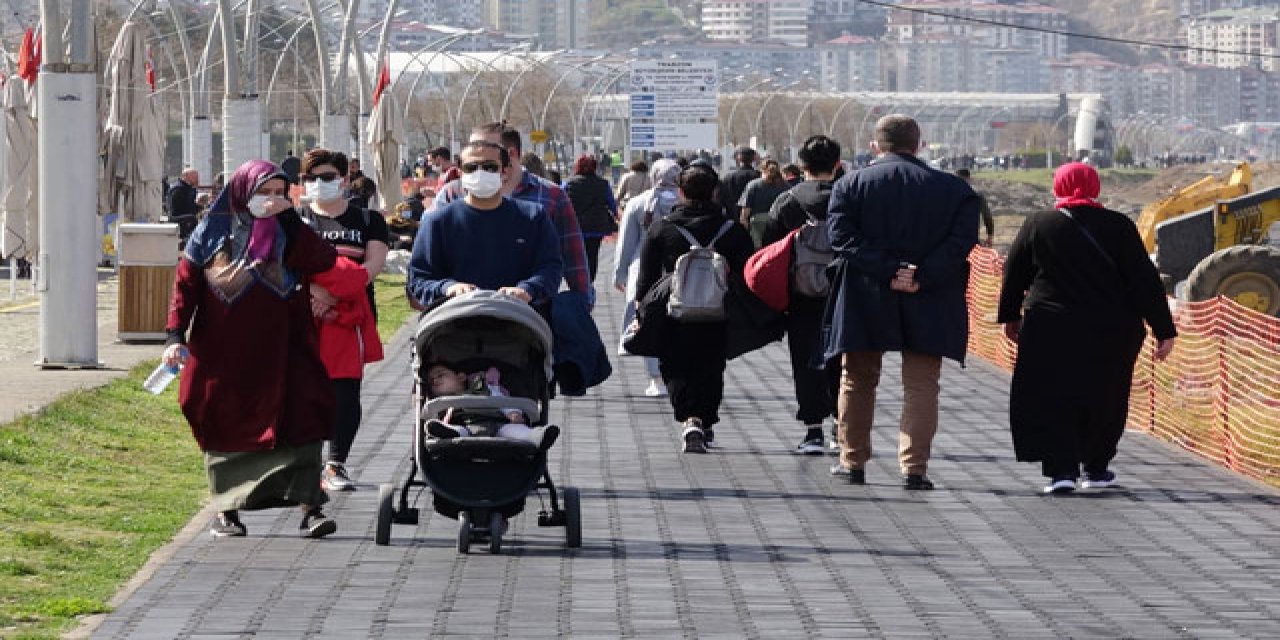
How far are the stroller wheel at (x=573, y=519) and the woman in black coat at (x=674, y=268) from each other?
371 centimetres

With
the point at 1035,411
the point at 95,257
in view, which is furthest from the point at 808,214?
the point at 95,257

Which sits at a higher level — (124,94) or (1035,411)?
(124,94)

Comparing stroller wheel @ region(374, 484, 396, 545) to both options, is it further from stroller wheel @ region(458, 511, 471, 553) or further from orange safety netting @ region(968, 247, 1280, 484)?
orange safety netting @ region(968, 247, 1280, 484)

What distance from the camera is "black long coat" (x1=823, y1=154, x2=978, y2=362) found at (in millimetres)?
11703

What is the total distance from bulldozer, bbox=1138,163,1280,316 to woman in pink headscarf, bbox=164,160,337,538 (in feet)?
55.3

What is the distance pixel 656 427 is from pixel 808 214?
6.72ft

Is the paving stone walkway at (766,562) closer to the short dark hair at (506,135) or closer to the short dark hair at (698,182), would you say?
the short dark hair at (698,182)

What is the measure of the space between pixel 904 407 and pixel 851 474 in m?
0.44

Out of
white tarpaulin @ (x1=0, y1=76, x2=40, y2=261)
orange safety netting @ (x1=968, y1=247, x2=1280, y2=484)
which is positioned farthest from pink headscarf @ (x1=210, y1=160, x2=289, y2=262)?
white tarpaulin @ (x1=0, y1=76, x2=40, y2=261)

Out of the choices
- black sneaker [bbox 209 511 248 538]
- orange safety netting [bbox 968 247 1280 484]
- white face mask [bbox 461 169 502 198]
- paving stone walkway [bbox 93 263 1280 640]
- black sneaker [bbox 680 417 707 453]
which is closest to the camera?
paving stone walkway [bbox 93 263 1280 640]

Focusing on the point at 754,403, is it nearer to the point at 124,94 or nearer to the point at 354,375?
the point at 354,375

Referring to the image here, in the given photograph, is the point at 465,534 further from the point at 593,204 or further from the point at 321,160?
the point at 593,204

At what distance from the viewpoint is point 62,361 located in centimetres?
1745

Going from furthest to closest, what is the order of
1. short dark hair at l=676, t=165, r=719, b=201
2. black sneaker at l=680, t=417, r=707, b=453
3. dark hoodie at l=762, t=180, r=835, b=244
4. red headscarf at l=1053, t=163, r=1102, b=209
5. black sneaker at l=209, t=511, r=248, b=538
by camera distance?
short dark hair at l=676, t=165, r=719, b=201, black sneaker at l=680, t=417, r=707, b=453, dark hoodie at l=762, t=180, r=835, b=244, red headscarf at l=1053, t=163, r=1102, b=209, black sneaker at l=209, t=511, r=248, b=538
